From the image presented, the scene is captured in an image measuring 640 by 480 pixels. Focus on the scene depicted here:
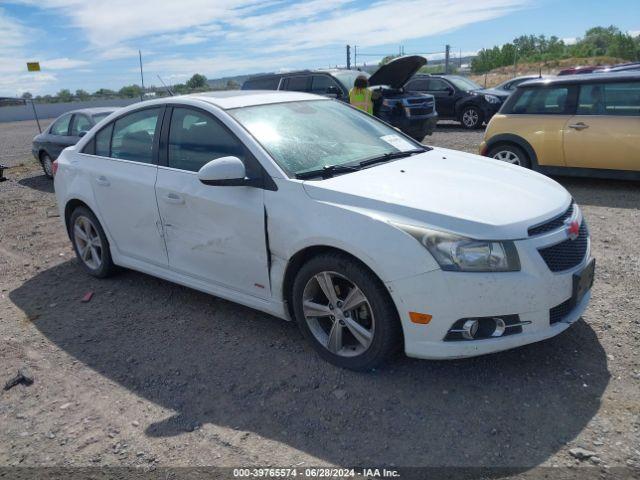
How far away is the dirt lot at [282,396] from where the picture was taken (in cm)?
275

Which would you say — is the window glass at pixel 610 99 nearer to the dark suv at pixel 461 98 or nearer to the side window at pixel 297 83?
the side window at pixel 297 83

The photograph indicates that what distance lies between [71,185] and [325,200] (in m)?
3.09

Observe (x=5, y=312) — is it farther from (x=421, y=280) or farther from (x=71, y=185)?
(x=421, y=280)

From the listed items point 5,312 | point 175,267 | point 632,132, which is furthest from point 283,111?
point 632,132

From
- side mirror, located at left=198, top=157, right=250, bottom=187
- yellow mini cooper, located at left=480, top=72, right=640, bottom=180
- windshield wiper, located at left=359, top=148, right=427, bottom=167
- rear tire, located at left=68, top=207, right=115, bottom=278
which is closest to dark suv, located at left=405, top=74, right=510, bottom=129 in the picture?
yellow mini cooper, located at left=480, top=72, right=640, bottom=180

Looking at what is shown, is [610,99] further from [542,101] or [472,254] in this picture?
[472,254]

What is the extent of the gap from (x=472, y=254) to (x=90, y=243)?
3846 mm

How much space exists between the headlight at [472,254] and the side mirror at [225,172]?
1309 mm

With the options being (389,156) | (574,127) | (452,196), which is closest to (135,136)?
(389,156)

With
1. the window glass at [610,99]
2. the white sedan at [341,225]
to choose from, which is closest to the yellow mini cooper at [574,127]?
the window glass at [610,99]

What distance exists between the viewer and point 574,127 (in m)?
7.49

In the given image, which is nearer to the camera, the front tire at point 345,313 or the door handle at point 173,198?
the front tire at point 345,313

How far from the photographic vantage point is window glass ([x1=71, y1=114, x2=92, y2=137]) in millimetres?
10288

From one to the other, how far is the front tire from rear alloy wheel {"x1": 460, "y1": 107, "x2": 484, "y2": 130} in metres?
13.8
